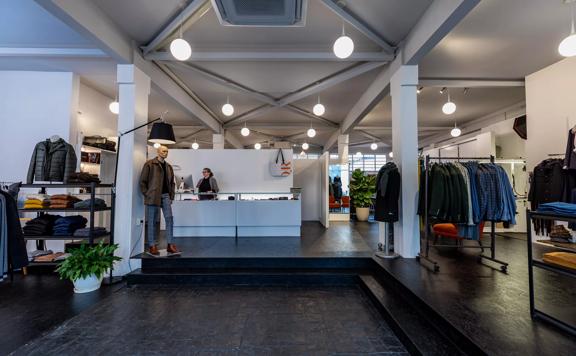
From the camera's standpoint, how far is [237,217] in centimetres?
607

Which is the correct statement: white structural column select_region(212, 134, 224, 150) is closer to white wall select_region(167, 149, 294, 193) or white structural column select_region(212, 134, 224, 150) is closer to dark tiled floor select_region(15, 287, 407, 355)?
white wall select_region(167, 149, 294, 193)

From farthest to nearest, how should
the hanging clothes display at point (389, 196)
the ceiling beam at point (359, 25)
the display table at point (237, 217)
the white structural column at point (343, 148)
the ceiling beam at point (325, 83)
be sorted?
the white structural column at point (343, 148) → the display table at point (237, 217) → the ceiling beam at point (325, 83) → the hanging clothes display at point (389, 196) → the ceiling beam at point (359, 25)

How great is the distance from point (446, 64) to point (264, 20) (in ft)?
11.6

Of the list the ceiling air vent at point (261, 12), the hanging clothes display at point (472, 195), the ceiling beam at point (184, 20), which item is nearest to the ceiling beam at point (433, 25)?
the ceiling air vent at point (261, 12)

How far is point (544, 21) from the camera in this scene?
12.2ft

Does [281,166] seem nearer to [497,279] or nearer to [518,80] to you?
[497,279]

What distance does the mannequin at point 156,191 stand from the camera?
4203 millimetres

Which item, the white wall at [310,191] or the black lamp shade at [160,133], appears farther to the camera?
the white wall at [310,191]

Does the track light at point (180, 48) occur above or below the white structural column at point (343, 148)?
above

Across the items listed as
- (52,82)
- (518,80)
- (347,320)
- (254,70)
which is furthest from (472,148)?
(52,82)

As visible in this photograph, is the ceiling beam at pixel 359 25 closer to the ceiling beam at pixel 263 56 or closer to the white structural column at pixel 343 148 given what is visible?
the ceiling beam at pixel 263 56

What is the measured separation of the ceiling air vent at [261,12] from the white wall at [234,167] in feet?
13.3

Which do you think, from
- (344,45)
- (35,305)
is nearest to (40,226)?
(35,305)

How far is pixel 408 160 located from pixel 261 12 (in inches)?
115
